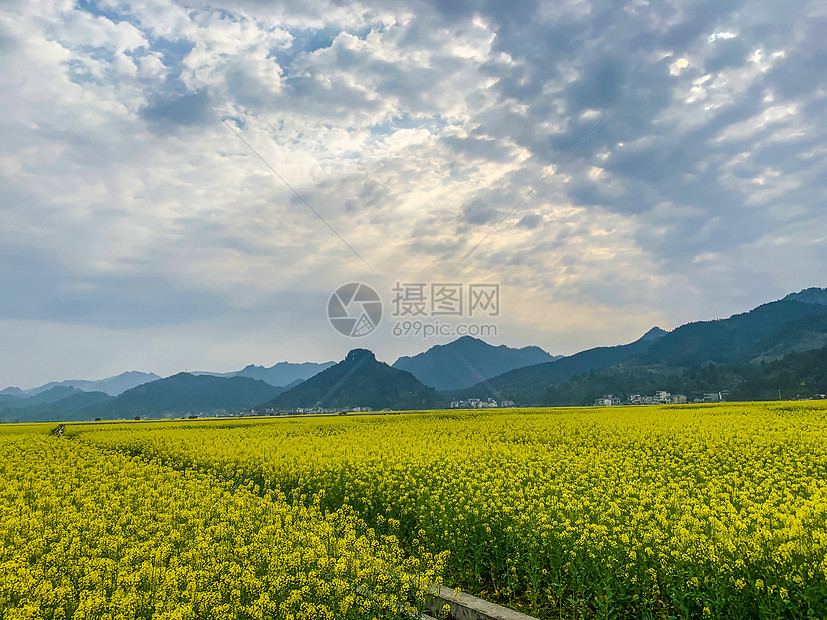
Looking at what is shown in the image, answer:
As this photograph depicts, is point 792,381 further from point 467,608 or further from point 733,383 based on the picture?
point 467,608

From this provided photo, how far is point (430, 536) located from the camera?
33.8 feet

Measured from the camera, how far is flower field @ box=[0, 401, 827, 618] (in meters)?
6.40

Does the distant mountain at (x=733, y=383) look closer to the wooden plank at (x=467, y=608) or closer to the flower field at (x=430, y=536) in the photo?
the flower field at (x=430, y=536)

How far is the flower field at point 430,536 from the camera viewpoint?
21.0 ft

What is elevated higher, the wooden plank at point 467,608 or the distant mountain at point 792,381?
the distant mountain at point 792,381

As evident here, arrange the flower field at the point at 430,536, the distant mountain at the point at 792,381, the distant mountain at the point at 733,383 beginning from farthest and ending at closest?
the distant mountain at the point at 733,383 < the distant mountain at the point at 792,381 < the flower field at the point at 430,536

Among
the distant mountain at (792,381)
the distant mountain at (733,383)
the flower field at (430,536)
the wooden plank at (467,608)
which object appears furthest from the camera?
the distant mountain at (733,383)

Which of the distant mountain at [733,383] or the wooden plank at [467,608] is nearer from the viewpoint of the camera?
the wooden plank at [467,608]

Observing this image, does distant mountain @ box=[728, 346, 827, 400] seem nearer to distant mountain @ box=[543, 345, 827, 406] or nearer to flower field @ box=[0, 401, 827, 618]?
distant mountain @ box=[543, 345, 827, 406]

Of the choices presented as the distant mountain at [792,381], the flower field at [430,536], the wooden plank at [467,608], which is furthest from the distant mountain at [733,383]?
the wooden plank at [467,608]

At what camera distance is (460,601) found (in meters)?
8.00

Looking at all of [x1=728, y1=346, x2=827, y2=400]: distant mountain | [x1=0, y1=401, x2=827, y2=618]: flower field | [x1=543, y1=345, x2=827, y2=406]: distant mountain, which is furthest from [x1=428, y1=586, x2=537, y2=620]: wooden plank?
[x1=543, y1=345, x2=827, y2=406]: distant mountain

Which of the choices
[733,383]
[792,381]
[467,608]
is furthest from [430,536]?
[733,383]

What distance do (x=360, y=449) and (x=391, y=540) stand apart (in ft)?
29.9
